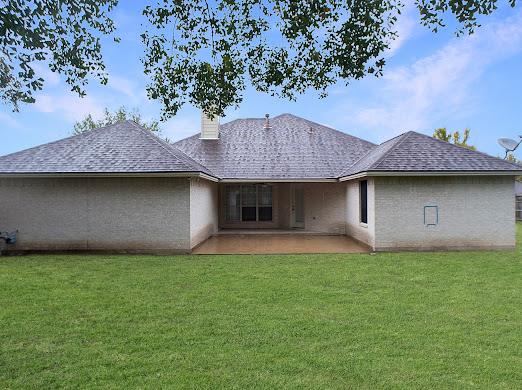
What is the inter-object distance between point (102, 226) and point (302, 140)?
1210 cm

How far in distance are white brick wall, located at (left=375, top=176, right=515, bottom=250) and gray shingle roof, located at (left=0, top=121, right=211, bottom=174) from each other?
6.65 metres

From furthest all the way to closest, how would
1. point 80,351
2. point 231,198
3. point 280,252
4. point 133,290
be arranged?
point 231,198 < point 280,252 < point 133,290 < point 80,351

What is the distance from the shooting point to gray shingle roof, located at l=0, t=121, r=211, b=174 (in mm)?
13773

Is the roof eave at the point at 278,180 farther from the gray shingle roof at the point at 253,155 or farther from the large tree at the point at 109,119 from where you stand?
the large tree at the point at 109,119

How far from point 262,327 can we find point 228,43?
4.43 metres

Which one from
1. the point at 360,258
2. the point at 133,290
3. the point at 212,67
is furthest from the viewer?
the point at 360,258

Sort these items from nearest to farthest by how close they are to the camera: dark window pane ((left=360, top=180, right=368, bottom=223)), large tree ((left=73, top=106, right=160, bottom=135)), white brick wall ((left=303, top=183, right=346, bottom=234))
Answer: dark window pane ((left=360, top=180, right=368, bottom=223)) → white brick wall ((left=303, top=183, right=346, bottom=234)) → large tree ((left=73, top=106, right=160, bottom=135))

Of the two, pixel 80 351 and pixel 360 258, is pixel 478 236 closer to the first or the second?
pixel 360 258

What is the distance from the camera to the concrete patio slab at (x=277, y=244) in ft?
46.3

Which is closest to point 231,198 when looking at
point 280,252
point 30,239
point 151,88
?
point 280,252

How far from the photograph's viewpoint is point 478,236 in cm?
1419

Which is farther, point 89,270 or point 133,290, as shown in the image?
point 89,270

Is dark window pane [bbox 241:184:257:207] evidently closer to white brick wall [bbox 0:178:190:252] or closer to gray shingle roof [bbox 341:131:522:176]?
gray shingle roof [bbox 341:131:522:176]

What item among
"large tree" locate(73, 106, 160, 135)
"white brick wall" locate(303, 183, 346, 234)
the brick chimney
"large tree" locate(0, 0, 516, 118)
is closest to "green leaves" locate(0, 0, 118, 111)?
"large tree" locate(0, 0, 516, 118)
